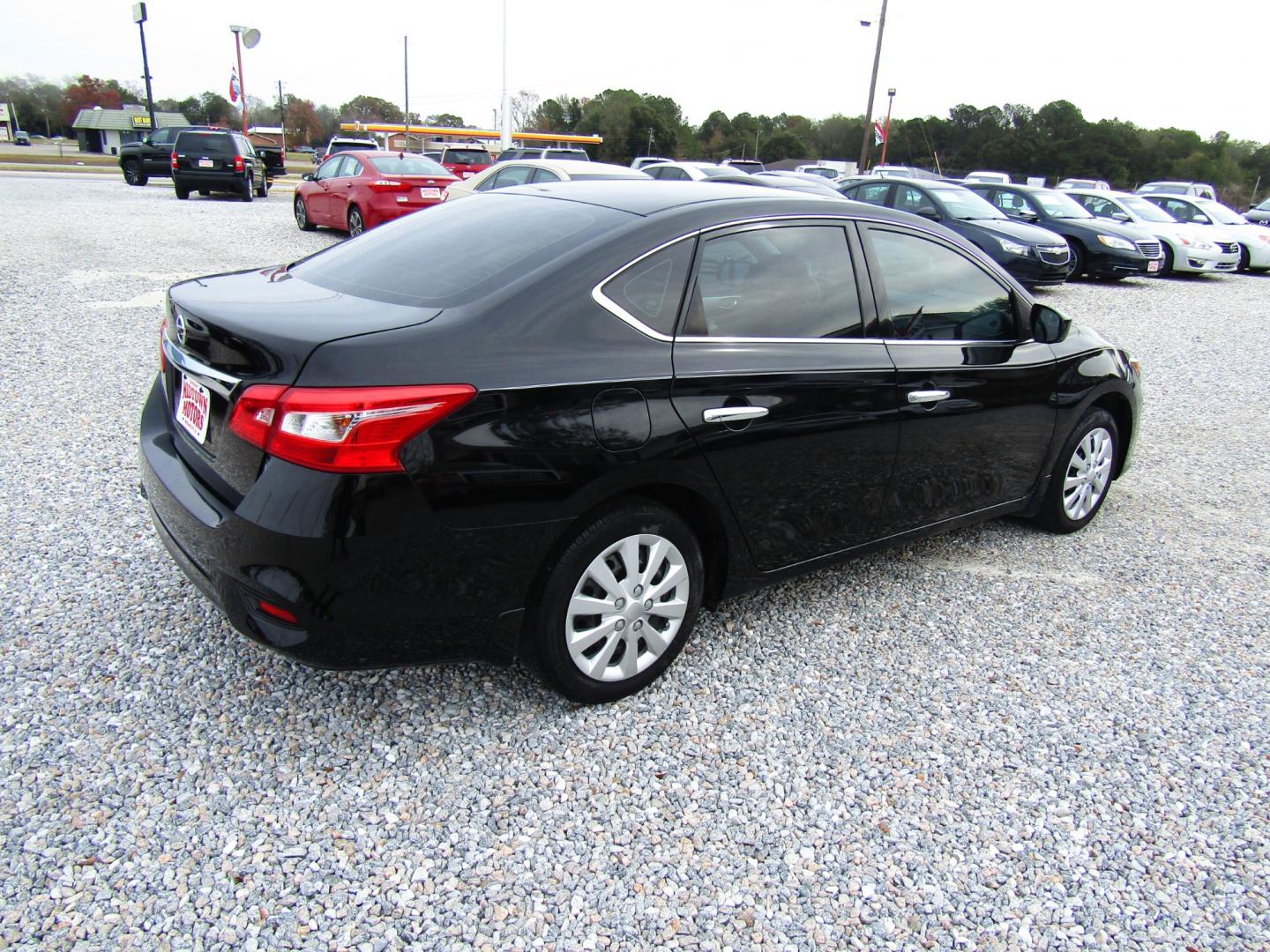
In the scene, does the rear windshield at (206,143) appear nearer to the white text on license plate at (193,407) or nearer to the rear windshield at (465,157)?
the rear windshield at (465,157)

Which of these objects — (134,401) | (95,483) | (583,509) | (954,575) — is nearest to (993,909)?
(583,509)

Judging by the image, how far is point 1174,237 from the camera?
16797mm

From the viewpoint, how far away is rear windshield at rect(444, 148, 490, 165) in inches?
949

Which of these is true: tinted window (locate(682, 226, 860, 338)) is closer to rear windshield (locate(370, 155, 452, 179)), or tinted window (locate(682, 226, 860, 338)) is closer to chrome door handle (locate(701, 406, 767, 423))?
chrome door handle (locate(701, 406, 767, 423))

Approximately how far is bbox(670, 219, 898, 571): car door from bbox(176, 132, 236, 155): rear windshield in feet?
68.2

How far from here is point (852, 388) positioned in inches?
126

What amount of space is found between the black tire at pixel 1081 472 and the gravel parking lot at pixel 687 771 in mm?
293

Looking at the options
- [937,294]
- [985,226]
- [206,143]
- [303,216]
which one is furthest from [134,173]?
[937,294]

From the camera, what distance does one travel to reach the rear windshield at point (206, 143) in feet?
65.7

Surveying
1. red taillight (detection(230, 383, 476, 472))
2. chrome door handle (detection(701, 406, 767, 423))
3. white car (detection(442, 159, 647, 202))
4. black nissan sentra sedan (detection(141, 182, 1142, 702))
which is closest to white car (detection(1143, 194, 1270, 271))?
white car (detection(442, 159, 647, 202))

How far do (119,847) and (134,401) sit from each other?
4.17 m

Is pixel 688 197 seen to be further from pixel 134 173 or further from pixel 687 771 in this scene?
pixel 134 173

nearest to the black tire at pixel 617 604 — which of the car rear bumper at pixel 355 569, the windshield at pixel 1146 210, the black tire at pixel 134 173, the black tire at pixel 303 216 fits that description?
the car rear bumper at pixel 355 569

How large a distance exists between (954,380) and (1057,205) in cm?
1397
